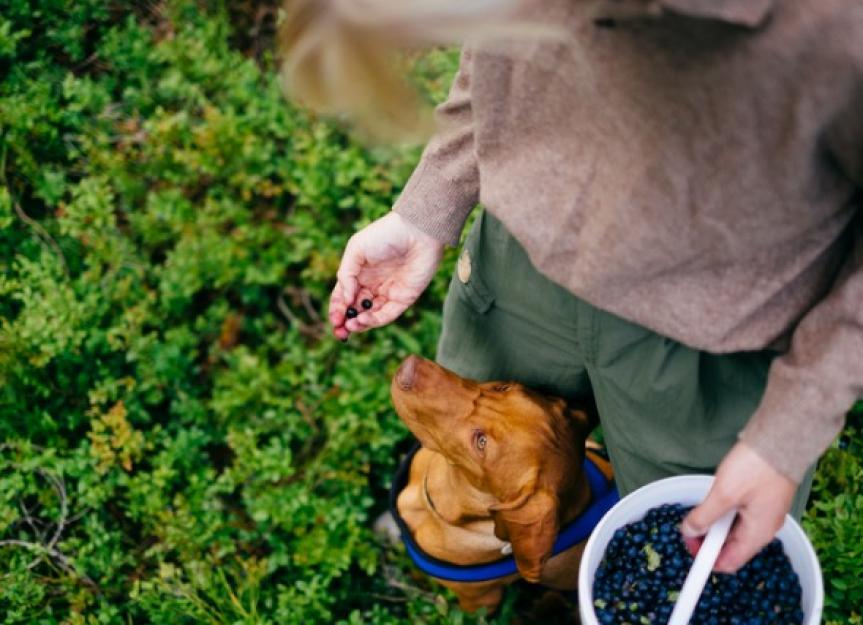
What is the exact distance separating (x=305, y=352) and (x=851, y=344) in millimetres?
2139

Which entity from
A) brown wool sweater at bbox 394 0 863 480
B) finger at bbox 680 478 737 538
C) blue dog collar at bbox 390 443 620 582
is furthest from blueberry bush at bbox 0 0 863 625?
brown wool sweater at bbox 394 0 863 480

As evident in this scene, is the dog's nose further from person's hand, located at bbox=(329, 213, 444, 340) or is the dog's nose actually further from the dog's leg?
→ the dog's leg

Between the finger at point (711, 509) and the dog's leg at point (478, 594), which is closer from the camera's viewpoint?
the finger at point (711, 509)

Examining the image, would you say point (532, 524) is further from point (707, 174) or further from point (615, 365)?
point (707, 174)

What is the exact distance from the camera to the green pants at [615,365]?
1406mm

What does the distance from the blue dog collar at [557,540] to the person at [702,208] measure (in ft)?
1.77

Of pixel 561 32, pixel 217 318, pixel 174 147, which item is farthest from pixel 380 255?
pixel 174 147

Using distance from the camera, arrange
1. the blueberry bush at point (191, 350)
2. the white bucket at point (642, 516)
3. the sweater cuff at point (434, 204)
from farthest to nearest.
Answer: the blueberry bush at point (191, 350) < the sweater cuff at point (434, 204) < the white bucket at point (642, 516)

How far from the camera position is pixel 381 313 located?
185cm

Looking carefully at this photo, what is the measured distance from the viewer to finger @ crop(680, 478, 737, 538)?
3.99ft

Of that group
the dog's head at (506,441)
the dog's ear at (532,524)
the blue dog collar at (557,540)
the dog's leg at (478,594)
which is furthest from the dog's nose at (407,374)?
the dog's leg at (478,594)

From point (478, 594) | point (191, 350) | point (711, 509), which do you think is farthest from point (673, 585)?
point (191, 350)

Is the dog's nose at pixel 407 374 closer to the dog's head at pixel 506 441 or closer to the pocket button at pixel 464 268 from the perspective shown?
the dog's head at pixel 506 441

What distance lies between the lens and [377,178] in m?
3.16
